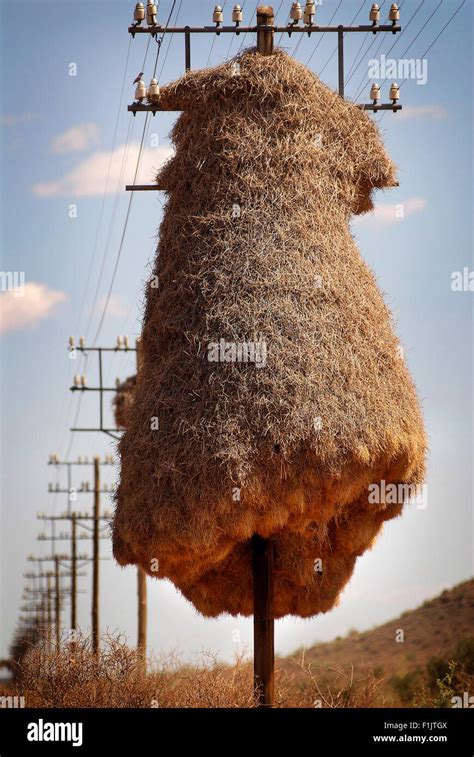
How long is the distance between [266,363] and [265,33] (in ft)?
19.6

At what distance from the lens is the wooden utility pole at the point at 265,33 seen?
762 inches

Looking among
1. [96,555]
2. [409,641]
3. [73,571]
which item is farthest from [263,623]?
[73,571]

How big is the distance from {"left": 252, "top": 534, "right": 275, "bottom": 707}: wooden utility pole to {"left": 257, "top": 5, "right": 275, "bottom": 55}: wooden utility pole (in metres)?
7.80

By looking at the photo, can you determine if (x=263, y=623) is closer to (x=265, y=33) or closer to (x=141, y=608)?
(x=265, y=33)

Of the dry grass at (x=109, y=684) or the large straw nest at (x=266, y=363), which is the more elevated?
the large straw nest at (x=266, y=363)

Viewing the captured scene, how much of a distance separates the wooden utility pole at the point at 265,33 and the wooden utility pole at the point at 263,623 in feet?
25.6

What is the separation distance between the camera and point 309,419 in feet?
53.8

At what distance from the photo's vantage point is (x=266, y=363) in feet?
55.2

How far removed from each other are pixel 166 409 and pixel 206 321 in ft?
4.61

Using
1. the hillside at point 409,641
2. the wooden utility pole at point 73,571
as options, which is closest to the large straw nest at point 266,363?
the hillside at point 409,641

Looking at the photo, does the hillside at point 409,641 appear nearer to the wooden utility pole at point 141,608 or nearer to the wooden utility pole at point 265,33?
the wooden utility pole at point 141,608

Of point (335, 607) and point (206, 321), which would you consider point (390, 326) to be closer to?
point (206, 321)

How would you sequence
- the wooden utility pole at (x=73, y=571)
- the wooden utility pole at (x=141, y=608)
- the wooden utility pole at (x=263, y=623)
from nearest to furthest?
the wooden utility pole at (x=263, y=623)
the wooden utility pole at (x=141, y=608)
the wooden utility pole at (x=73, y=571)
